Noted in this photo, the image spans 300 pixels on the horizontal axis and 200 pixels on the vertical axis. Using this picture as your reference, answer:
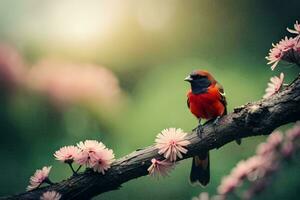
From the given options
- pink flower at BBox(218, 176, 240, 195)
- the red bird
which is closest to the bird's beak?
the red bird

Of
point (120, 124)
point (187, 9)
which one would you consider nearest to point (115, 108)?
point (120, 124)

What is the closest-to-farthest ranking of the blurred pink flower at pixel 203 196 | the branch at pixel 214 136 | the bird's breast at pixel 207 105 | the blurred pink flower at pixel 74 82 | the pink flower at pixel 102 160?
1. the branch at pixel 214 136
2. the pink flower at pixel 102 160
3. the bird's breast at pixel 207 105
4. the blurred pink flower at pixel 203 196
5. the blurred pink flower at pixel 74 82

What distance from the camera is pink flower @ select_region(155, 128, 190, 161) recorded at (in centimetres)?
127

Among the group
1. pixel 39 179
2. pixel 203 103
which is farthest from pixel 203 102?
pixel 39 179

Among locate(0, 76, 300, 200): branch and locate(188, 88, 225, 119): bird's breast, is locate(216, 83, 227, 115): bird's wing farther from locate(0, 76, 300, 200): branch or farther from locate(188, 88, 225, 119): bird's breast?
locate(0, 76, 300, 200): branch

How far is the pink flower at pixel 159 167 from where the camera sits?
1280mm

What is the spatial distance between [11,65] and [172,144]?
0.73m

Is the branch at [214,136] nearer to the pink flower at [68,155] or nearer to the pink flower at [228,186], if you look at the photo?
the pink flower at [68,155]

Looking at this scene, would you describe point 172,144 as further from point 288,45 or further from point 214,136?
point 288,45

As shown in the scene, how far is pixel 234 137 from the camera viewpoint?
126 cm

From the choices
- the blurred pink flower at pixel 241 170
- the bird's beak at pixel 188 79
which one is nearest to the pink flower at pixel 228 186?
the blurred pink flower at pixel 241 170

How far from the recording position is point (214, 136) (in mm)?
1262

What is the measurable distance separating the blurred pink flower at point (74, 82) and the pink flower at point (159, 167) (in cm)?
45

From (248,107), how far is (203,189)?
0.44 m
